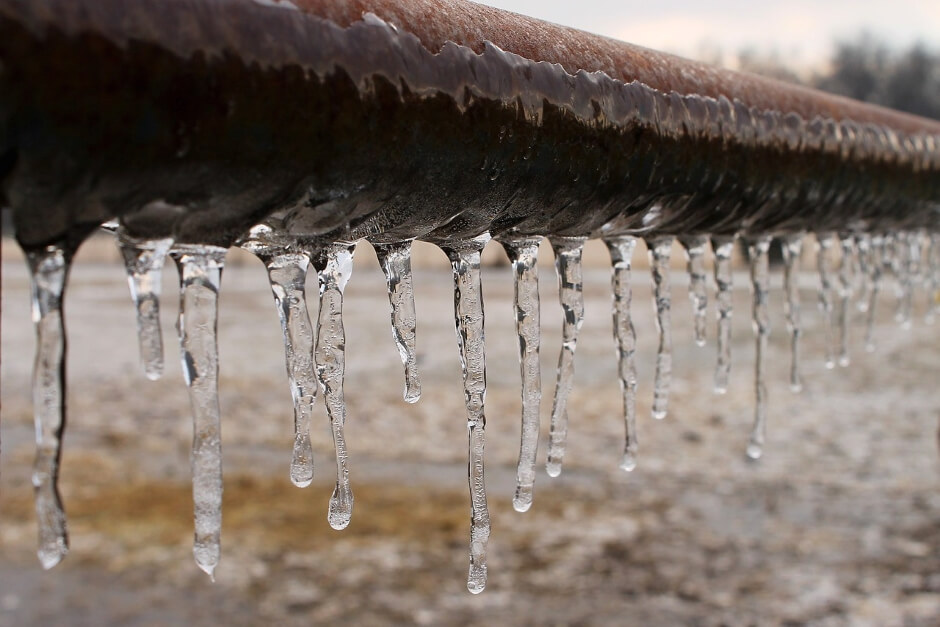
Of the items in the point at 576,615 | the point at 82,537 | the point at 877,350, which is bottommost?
the point at 576,615

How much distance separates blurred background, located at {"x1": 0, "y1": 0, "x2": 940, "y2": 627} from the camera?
15.7 feet

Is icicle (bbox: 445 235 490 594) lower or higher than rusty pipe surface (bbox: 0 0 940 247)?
lower

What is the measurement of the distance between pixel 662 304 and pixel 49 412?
1112mm

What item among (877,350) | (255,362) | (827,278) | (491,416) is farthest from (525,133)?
(877,350)

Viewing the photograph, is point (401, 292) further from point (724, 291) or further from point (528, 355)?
point (724, 291)

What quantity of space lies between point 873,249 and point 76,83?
2098 millimetres

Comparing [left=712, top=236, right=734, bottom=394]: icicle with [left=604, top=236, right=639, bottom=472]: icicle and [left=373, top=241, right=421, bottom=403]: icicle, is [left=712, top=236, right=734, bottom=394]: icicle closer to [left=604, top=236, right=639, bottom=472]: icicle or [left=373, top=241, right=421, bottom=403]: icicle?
[left=604, top=236, right=639, bottom=472]: icicle

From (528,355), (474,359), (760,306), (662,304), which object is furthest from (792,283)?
(474,359)

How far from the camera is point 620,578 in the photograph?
5090 millimetres

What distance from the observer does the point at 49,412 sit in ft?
2.43

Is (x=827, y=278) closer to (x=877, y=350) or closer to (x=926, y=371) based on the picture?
(x=926, y=371)

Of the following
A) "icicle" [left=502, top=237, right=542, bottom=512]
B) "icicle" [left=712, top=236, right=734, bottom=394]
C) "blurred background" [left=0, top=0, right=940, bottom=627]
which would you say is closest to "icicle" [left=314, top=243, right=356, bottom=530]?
"icicle" [left=502, top=237, right=542, bottom=512]

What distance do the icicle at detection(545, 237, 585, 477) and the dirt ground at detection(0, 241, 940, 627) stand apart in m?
3.39

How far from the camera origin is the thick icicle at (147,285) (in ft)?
2.47
